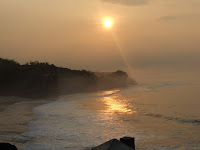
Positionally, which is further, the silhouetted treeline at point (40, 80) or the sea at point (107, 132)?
the silhouetted treeline at point (40, 80)

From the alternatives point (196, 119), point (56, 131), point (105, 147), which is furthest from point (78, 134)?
point (196, 119)

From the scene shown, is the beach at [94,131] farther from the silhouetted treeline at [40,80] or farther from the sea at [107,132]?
the silhouetted treeline at [40,80]

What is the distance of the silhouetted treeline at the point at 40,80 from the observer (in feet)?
175

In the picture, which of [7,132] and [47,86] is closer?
[7,132]

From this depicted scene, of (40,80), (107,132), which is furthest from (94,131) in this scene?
(40,80)

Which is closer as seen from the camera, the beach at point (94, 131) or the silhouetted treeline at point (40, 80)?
the beach at point (94, 131)

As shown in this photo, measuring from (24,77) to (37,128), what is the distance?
40.3 meters

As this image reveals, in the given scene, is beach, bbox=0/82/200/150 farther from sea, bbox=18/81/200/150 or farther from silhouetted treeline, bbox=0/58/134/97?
silhouetted treeline, bbox=0/58/134/97

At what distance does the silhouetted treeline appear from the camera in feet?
175

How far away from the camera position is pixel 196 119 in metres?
23.4

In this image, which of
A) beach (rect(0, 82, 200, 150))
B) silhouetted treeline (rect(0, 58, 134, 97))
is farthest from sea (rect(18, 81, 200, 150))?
silhouetted treeline (rect(0, 58, 134, 97))

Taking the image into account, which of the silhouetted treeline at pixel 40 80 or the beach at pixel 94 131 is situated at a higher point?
the silhouetted treeline at pixel 40 80

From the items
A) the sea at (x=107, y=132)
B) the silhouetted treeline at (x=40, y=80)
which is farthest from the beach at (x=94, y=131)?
the silhouetted treeline at (x=40, y=80)

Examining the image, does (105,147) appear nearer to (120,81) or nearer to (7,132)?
(7,132)
